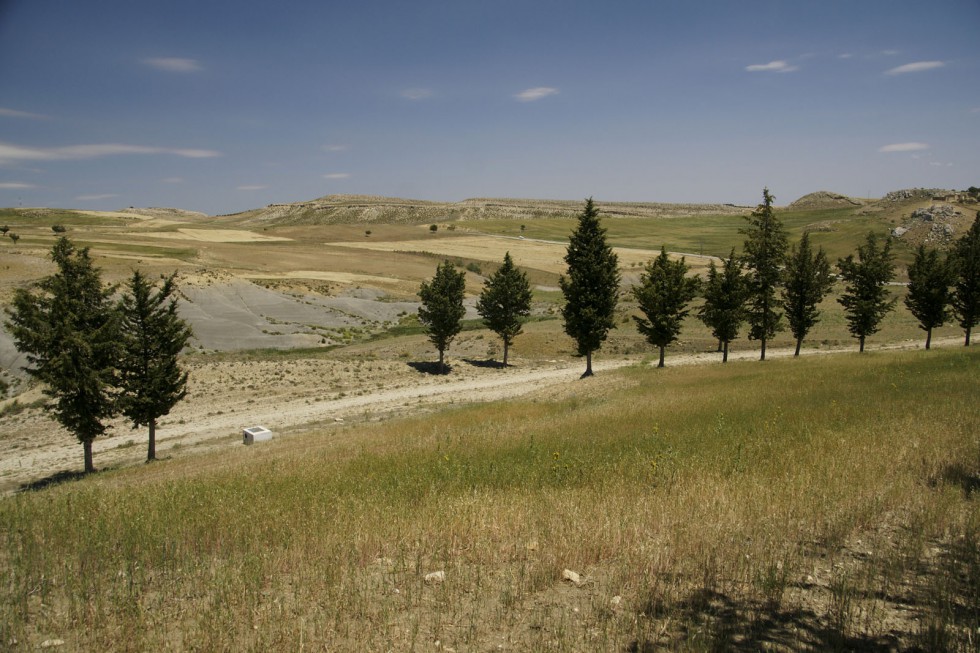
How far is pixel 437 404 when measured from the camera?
34.0 metres

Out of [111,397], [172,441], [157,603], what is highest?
[157,603]

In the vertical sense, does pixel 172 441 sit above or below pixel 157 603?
below

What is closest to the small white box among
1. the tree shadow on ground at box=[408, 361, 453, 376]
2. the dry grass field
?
the dry grass field

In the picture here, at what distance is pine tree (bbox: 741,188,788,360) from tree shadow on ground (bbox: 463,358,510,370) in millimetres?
22149

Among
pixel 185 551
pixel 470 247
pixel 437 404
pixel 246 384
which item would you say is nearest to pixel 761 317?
pixel 437 404

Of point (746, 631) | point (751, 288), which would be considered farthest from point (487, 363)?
point (746, 631)

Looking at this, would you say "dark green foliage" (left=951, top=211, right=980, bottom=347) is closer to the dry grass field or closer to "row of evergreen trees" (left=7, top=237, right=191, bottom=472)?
the dry grass field

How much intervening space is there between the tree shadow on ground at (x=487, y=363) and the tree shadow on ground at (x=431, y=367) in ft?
9.25

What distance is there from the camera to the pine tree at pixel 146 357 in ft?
87.7

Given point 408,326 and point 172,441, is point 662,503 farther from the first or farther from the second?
point 408,326

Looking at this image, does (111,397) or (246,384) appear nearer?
(111,397)

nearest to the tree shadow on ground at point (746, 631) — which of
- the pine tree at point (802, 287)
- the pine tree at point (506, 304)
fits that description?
the pine tree at point (802, 287)

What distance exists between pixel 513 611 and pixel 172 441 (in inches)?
1194

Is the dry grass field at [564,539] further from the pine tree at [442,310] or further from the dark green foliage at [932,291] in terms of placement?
the pine tree at [442,310]
